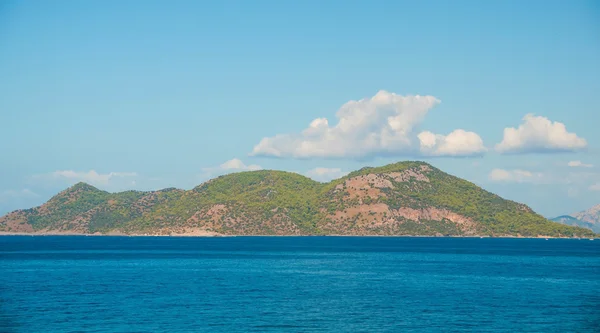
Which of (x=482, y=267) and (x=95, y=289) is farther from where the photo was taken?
(x=482, y=267)

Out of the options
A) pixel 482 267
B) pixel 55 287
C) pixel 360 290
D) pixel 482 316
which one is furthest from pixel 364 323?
pixel 482 267

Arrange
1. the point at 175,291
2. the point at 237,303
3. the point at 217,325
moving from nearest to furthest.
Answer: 1. the point at 217,325
2. the point at 237,303
3. the point at 175,291

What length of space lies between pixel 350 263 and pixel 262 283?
6328cm

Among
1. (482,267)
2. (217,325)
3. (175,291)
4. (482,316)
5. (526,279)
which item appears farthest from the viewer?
(482,267)

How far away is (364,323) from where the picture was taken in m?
83.7

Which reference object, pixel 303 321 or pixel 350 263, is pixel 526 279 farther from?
pixel 303 321

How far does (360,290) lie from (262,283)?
771 inches

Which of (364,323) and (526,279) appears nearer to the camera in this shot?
(364,323)

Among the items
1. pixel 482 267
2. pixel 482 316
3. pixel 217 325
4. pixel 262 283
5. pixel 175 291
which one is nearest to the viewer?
pixel 217 325

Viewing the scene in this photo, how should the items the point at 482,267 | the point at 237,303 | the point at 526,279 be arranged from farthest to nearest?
1. the point at 482,267
2. the point at 526,279
3. the point at 237,303

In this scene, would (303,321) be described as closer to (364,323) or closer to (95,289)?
(364,323)

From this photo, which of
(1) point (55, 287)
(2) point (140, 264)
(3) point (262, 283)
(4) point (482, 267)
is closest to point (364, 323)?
(3) point (262, 283)

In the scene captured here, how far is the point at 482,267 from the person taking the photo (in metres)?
173

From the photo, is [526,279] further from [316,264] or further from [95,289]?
[95,289]
